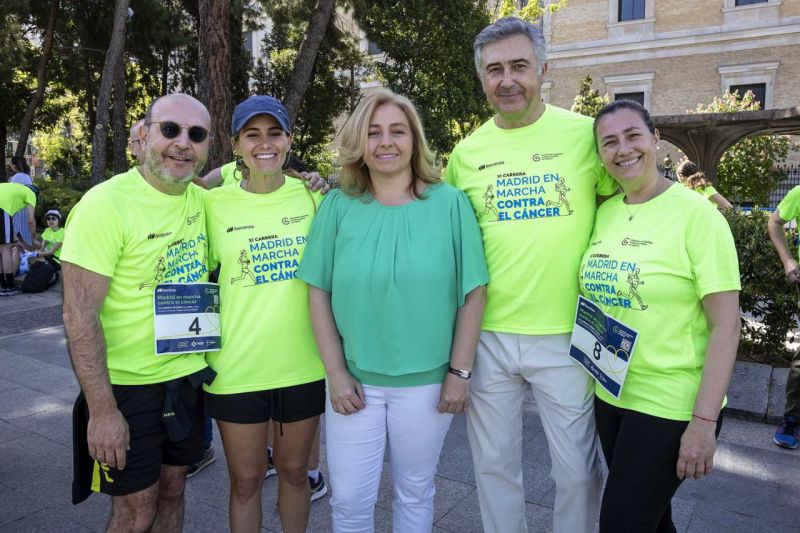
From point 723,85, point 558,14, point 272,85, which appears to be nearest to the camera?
point 272,85

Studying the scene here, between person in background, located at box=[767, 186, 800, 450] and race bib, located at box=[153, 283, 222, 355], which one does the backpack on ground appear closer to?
race bib, located at box=[153, 283, 222, 355]

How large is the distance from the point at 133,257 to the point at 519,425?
177 centimetres

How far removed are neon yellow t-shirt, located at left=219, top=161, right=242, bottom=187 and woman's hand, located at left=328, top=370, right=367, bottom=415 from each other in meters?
1.03

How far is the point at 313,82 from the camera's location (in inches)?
756

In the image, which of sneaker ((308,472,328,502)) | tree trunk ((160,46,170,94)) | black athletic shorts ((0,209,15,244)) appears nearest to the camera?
sneaker ((308,472,328,502))

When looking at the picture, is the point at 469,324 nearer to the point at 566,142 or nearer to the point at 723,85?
the point at 566,142

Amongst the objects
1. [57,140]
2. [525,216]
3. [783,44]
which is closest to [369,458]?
[525,216]

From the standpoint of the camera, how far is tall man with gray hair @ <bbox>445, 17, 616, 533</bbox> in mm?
2445

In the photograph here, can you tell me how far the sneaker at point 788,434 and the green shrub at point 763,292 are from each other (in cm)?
176

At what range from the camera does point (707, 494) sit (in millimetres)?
3480

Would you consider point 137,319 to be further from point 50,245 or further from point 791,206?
point 50,245

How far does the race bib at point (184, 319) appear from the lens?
7.65ft

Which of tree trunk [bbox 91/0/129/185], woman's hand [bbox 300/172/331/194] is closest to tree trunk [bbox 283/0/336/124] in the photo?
tree trunk [bbox 91/0/129/185]

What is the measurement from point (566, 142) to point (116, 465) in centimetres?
222
